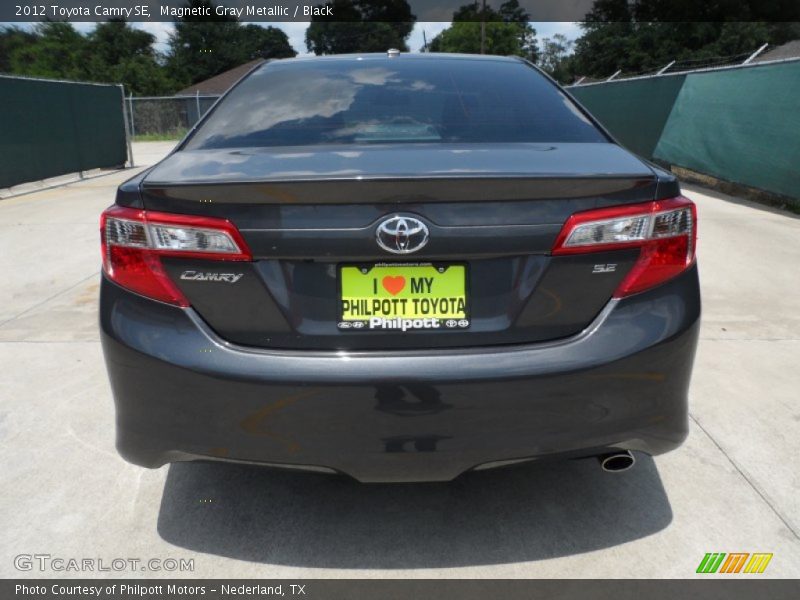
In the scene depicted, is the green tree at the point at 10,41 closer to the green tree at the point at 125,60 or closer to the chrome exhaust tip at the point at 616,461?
the green tree at the point at 125,60

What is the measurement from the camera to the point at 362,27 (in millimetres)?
86375

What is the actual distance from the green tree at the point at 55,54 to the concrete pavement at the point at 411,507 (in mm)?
64568

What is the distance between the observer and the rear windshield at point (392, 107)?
255 cm

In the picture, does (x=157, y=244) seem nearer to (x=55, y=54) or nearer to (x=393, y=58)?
(x=393, y=58)

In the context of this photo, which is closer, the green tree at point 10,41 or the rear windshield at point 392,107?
the rear windshield at point 392,107

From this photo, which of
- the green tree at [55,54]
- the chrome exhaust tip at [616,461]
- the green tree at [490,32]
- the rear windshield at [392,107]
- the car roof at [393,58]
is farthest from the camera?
the green tree at [490,32]

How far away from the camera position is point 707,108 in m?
12.5

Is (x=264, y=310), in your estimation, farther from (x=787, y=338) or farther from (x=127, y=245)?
(x=787, y=338)

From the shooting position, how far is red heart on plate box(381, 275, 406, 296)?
1967mm

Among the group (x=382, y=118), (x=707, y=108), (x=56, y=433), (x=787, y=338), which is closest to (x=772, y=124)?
(x=707, y=108)

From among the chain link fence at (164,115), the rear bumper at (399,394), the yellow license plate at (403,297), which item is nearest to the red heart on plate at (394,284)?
the yellow license plate at (403,297)

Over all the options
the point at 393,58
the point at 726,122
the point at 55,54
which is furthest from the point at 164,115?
the point at 393,58

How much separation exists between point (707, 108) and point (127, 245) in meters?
12.5

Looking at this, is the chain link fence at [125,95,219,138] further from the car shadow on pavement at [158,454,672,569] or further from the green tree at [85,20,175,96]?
the car shadow on pavement at [158,454,672,569]
